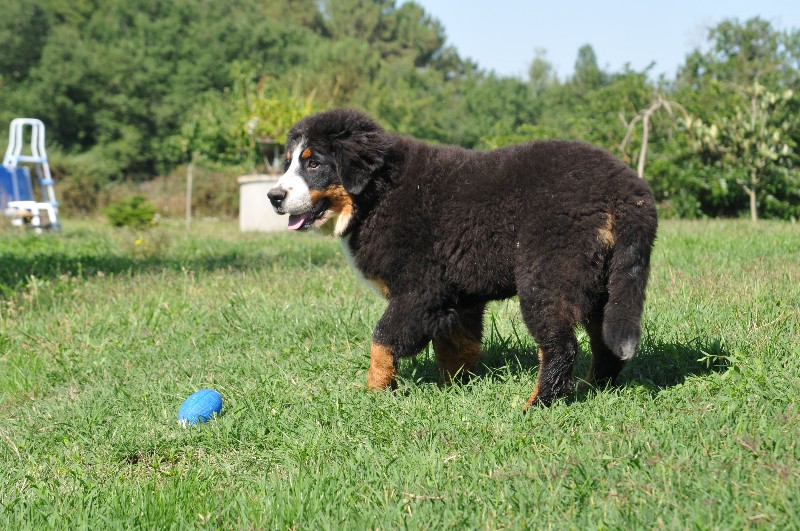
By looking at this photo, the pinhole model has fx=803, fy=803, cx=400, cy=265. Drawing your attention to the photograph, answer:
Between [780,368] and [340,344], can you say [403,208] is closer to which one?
[340,344]

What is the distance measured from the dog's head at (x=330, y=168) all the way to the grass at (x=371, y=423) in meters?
1.07

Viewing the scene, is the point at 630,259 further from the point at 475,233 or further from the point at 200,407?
the point at 200,407

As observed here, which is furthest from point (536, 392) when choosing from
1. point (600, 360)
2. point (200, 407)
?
point (200, 407)

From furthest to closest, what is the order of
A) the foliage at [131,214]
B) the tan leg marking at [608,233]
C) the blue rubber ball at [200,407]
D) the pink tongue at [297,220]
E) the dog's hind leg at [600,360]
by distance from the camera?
the foliage at [131,214] < the pink tongue at [297,220] < the blue rubber ball at [200,407] < the dog's hind leg at [600,360] < the tan leg marking at [608,233]

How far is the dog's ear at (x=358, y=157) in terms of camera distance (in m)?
A: 4.77

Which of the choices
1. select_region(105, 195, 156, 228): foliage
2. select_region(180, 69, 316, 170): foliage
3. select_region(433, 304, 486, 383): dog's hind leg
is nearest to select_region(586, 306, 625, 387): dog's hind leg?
select_region(433, 304, 486, 383): dog's hind leg

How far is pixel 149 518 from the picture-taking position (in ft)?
11.3

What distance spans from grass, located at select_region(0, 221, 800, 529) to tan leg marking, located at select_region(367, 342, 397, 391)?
95mm

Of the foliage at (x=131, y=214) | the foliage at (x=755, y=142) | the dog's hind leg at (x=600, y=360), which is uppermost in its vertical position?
the foliage at (x=755, y=142)

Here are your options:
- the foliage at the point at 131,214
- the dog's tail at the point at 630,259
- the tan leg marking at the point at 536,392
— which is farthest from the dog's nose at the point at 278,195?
the foliage at the point at 131,214

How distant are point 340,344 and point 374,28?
61297 mm

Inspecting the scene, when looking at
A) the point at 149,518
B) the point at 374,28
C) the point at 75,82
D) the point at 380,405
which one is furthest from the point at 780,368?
the point at 374,28

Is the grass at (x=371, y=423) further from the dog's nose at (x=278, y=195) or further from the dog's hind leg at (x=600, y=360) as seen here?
the dog's nose at (x=278, y=195)

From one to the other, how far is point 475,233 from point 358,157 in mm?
863
